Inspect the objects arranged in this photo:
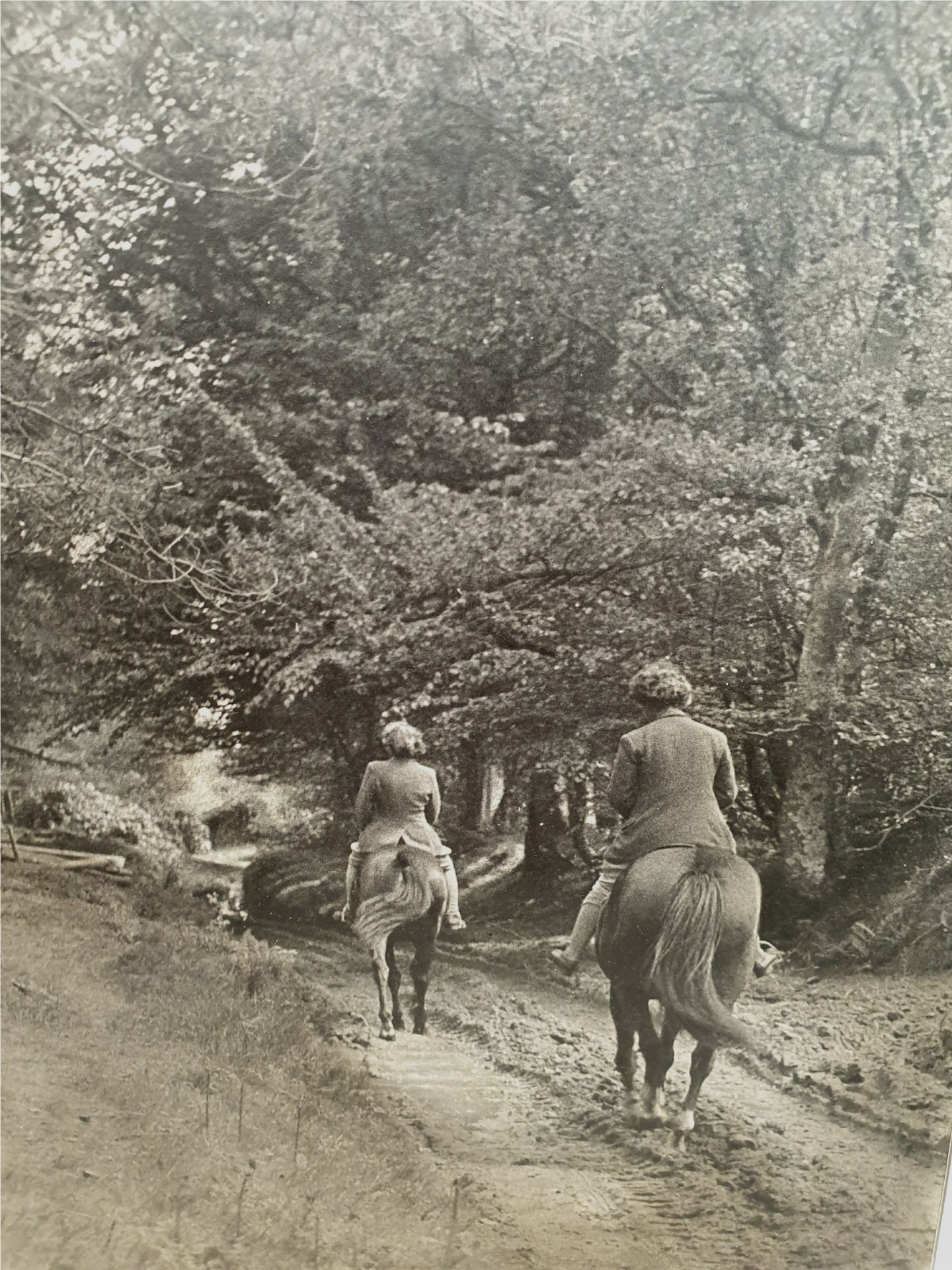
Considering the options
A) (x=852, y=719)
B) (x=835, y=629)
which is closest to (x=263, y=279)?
(x=835, y=629)

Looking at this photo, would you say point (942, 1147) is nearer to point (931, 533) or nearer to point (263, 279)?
point (931, 533)

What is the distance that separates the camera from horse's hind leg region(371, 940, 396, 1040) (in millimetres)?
3963

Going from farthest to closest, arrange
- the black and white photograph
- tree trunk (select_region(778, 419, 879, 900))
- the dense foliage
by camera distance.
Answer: tree trunk (select_region(778, 419, 879, 900)) < the black and white photograph < the dense foliage

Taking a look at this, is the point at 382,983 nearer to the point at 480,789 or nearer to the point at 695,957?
the point at 480,789

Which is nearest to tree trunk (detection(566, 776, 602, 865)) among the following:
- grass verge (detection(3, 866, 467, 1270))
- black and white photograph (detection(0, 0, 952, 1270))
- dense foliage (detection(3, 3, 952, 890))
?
black and white photograph (detection(0, 0, 952, 1270))

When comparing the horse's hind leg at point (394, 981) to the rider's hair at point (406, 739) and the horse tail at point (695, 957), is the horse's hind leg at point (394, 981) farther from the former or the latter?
the horse tail at point (695, 957)

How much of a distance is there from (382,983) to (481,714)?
41.7 inches

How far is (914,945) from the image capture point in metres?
3.96

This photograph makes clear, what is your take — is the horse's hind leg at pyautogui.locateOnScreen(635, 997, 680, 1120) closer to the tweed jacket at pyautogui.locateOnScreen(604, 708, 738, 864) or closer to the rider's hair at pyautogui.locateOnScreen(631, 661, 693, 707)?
the tweed jacket at pyautogui.locateOnScreen(604, 708, 738, 864)

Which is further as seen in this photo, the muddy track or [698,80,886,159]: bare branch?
the muddy track

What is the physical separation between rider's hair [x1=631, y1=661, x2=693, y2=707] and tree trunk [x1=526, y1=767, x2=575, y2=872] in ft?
1.43

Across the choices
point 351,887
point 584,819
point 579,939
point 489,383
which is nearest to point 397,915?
point 351,887

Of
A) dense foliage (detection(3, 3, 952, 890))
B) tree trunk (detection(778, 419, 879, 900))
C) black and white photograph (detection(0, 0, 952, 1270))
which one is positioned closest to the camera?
dense foliage (detection(3, 3, 952, 890))

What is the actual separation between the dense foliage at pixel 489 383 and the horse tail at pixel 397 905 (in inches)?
16.4
